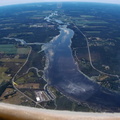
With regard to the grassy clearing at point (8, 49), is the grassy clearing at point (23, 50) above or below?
above

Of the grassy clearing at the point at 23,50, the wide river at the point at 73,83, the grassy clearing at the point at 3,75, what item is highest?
the wide river at the point at 73,83

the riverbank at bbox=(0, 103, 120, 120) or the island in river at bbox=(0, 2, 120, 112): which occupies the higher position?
the riverbank at bbox=(0, 103, 120, 120)

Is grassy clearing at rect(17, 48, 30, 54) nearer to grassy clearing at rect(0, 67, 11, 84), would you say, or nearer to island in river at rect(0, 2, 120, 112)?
island in river at rect(0, 2, 120, 112)

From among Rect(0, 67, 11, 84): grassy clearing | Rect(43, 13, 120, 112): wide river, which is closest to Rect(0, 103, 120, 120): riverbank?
Rect(43, 13, 120, 112): wide river

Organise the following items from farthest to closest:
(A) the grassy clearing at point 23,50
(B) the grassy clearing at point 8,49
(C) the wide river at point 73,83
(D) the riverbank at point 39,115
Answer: (B) the grassy clearing at point 8,49 < (A) the grassy clearing at point 23,50 < (C) the wide river at point 73,83 < (D) the riverbank at point 39,115

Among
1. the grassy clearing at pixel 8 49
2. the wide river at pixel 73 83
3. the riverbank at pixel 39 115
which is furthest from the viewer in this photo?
the grassy clearing at pixel 8 49

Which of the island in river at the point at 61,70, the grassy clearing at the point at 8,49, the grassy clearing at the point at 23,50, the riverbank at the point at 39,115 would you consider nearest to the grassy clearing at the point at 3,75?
the island in river at the point at 61,70

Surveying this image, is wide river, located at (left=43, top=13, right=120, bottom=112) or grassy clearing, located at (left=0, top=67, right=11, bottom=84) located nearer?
wide river, located at (left=43, top=13, right=120, bottom=112)

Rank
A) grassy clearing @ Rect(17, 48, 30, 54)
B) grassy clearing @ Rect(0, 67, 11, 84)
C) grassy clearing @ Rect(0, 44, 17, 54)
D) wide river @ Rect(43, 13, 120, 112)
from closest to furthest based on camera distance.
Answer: wide river @ Rect(43, 13, 120, 112)
grassy clearing @ Rect(0, 67, 11, 84)
grassy clearing @ Rect(17, 48, 30, 54)
grassy clearing @ Rect(0, 44, 17, 54)

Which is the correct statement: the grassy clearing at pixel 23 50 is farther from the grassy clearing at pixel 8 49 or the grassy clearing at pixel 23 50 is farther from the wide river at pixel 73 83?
the wide river at pixel 73 83

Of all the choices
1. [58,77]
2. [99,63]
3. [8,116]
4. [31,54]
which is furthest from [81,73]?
[8,116]
